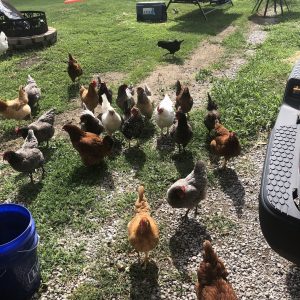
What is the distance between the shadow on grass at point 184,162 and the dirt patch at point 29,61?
7427 millimetres

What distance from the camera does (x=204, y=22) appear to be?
16812 millimetres

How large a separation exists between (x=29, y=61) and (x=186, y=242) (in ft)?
32.1

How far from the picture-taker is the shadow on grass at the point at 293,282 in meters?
4.08

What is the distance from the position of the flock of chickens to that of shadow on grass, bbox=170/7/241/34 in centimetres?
720

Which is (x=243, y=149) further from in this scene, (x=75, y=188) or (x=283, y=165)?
(x=283, y=165)

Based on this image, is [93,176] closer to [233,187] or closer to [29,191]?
[29,191]

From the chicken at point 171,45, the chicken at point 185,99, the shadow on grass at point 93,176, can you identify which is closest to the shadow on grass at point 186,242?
the shadow on grass at point 93,176

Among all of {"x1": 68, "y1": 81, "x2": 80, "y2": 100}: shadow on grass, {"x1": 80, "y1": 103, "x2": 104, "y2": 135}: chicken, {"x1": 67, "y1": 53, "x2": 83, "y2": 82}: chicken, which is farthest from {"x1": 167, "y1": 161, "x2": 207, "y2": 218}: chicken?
{"x1": 67, "y1": 53, "x2": 83, "y2": 82}: chicken

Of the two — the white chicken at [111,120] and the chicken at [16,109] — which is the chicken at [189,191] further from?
the chicken at [16,109]

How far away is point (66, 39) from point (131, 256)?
12.0 metres

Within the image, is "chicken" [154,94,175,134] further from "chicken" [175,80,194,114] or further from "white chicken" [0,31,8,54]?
"white chicken" [0,31,8,54]

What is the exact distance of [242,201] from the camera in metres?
5.67

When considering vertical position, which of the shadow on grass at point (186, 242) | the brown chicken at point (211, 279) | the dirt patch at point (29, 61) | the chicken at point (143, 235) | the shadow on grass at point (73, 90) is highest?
the brown chicken at point (211, 279)

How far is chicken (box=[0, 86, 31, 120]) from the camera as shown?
7832 mm
